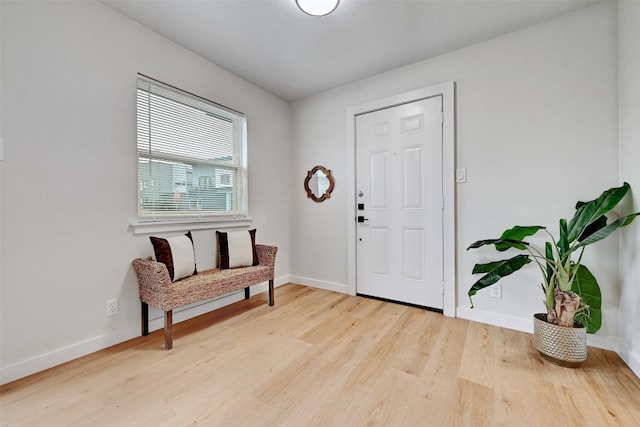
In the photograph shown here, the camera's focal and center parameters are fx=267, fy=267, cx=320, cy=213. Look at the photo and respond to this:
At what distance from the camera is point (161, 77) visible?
2.33m

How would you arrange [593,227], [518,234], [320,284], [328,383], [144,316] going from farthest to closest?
1. [320,284]
2. [144,316]
3. [518,234]
4. [593,227]
5. [328,383]

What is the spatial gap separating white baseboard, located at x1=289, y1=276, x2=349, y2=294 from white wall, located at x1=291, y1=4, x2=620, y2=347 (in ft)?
4.24

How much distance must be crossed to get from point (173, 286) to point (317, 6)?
2278 millimetres

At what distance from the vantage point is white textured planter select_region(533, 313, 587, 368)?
1.67 meters

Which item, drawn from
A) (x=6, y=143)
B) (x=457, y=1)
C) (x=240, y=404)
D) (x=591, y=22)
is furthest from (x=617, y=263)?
(x=6, y=143)

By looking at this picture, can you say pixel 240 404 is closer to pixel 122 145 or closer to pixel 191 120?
pixel 122 145

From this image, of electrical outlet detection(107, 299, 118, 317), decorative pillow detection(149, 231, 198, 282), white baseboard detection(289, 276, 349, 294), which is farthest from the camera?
white baseboard detection(289, 276, 349, 294)

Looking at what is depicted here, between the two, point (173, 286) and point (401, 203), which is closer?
point (173, 286)

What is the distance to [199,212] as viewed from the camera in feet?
8.71

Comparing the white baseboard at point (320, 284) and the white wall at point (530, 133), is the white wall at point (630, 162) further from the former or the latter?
the white baseboard at point (320, 284)

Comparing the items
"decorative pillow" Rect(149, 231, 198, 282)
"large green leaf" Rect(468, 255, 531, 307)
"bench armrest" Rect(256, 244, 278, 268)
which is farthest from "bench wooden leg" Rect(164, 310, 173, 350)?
"large green leaf" Rect(468, 255, 531, 307)

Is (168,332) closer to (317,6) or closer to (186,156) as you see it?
(186,156)

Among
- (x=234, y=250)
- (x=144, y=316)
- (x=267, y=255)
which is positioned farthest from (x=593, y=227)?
(x=144, y=316)

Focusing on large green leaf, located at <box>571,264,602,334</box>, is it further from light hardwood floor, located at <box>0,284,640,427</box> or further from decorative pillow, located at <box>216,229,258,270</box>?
decorative pillow, located at <box>216,229,258,270</box>
